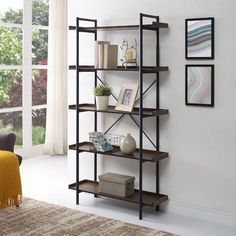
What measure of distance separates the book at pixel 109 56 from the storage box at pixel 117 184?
98 cm

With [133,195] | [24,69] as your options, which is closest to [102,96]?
[133,195]

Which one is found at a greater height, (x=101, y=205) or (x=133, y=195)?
(x=133, y=195)

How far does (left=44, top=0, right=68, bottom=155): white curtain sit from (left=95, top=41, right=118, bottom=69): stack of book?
8.05ft

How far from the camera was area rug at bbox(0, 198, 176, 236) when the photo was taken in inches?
147

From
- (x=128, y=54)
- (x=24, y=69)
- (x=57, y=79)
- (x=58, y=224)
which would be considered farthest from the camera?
(x=57, y=79)

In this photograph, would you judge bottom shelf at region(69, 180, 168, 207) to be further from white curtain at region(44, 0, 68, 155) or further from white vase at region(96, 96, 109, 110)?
white curtain at region(44, 0, 68, 155)

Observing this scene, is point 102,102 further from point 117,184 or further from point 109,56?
point 117,184

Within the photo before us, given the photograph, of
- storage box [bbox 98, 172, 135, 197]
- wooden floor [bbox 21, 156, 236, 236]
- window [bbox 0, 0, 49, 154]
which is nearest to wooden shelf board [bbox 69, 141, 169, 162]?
storage box [bbox 98, 172, 135, 197]

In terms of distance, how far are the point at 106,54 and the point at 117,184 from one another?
1.15 metres

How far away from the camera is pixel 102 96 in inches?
170

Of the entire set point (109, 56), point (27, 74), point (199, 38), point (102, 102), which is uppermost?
point (199, 38)

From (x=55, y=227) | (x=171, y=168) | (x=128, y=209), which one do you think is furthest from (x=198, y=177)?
(x=55, y=227)

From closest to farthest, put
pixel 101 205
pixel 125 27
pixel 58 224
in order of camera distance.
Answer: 1. pixel 58 224
2. pixel 125 27
3. pixel 101 205

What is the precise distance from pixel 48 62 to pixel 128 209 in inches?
118
